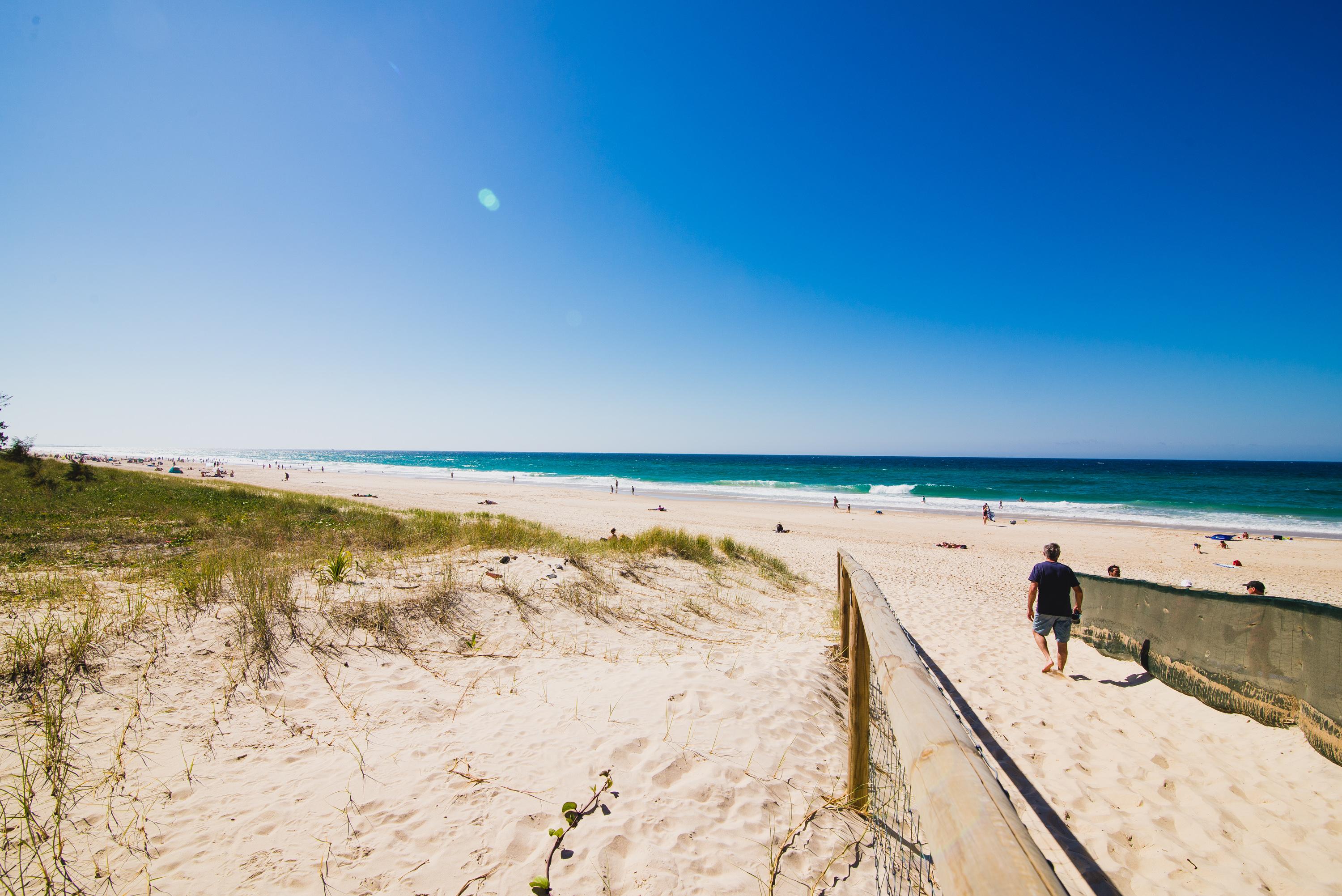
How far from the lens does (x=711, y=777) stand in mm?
3408

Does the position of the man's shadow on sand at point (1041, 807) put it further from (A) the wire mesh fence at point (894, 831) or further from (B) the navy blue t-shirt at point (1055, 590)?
(B) the navy blue t-shirt at point (1055, 590)

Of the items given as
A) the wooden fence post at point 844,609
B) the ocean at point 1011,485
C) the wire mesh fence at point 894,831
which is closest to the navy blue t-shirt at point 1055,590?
the wooden fence post at point 844,609

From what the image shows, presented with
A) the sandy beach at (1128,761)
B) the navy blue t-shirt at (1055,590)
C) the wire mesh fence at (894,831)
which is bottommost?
the sandy beach at (1128,761)

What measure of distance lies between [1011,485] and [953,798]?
61678 mm

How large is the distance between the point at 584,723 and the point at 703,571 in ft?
21.0

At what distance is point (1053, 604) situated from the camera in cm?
677

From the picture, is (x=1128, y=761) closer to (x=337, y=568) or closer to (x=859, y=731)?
(x=859, y=731)

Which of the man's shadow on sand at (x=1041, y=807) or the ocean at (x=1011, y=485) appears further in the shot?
the ocean at (x=1011, y=485)

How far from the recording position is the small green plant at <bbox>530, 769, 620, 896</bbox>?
2455mm

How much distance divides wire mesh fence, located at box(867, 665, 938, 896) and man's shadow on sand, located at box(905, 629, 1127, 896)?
1007 mm

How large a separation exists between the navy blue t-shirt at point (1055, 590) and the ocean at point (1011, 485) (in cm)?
2957

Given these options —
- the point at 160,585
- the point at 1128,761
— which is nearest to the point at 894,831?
the point at 1128,761

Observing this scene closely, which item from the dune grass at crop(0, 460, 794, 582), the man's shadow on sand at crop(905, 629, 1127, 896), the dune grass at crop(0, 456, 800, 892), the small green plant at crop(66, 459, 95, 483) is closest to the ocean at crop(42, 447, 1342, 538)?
the dune grass at crop(0, 460, 794, 582)

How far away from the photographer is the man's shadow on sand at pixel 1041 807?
3207 mm
